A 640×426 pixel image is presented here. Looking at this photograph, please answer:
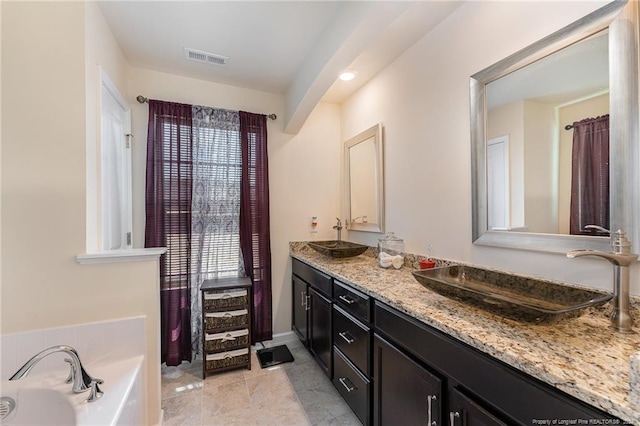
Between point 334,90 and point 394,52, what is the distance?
83cm

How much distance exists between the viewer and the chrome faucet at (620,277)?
3.14ft

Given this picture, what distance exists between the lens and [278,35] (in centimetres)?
203

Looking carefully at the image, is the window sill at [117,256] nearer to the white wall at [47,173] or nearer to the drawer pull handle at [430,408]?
the white wall at [47,173]

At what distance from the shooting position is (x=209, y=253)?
2594 millimetres

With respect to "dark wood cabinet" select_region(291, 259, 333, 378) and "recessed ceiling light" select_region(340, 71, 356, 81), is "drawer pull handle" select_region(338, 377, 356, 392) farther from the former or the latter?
"recessed ceiling light" select_region(340, 71, 356, 81)

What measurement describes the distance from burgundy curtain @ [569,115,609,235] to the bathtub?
223 cm

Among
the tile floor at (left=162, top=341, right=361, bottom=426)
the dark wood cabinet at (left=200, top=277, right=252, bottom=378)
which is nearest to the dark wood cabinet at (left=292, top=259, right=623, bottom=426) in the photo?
the tile floor at (left=162, top=341, right=361, bottom=426)

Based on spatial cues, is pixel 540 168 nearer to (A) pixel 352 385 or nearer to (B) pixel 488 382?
(B) pixel 488 382

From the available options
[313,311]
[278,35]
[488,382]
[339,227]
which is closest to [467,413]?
[488,382]

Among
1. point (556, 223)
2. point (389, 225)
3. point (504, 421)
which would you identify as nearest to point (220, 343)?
point (389, 225)

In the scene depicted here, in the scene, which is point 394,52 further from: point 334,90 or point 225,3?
point 225,3

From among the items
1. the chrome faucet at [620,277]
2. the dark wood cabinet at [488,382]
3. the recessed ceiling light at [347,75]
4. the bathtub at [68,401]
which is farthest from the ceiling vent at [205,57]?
the chrome faucet at [620,277]

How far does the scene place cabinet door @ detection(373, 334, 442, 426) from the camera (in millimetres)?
1128

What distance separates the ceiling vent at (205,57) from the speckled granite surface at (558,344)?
7.54ft
